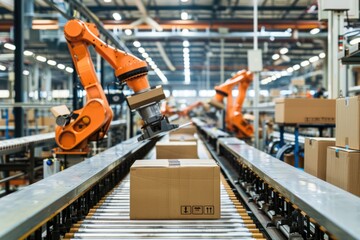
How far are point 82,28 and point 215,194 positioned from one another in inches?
100

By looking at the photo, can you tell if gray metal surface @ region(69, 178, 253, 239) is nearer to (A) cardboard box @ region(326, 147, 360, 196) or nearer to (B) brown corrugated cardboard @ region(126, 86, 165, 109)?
(A) cardboard box @ region(326, 147, 360, 196)

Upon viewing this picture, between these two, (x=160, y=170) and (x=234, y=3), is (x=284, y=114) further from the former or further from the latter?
(x=234, y=3)

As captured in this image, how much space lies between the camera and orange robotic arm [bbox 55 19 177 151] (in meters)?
4.18

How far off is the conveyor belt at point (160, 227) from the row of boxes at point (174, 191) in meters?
0.06

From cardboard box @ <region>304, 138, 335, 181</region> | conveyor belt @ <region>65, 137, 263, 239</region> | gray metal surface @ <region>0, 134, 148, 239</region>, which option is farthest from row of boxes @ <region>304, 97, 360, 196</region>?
gray metal surface @ <region>0, 134, 148, 239</region>

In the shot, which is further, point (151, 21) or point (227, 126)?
point (151, 21)

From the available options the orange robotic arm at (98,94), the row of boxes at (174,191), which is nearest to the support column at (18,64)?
the orange robotic arm at (98,94)

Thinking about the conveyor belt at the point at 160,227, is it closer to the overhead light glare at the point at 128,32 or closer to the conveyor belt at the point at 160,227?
the conveyor belt at the point at 160,227

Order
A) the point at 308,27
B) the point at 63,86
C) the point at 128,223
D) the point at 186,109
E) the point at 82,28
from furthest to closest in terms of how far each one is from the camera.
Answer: the point at 63,86, the point at 186,109, the point at 308,27, the point at 82,28, the point at 128,223

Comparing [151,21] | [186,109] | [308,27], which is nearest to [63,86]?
[186,109]

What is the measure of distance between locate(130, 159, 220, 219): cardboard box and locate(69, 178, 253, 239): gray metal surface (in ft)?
0.20

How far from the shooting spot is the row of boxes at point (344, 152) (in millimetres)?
2863

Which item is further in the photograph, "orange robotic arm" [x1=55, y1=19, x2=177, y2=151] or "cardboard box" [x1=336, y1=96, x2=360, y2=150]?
"orange robotic arm" [x1=55, y1=19, x2=177, y2=151]

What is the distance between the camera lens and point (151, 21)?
12.7 m
